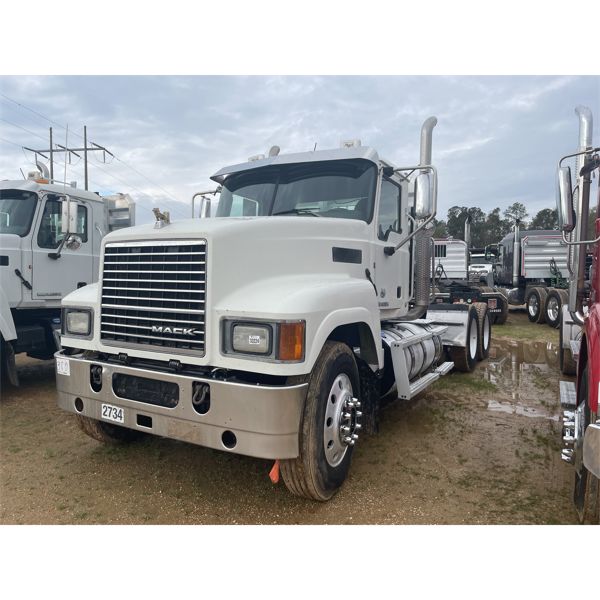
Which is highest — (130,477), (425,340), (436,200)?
(436,200)

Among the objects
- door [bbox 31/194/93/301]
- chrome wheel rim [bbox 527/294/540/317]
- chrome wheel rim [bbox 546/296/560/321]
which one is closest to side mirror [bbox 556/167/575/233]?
door [bbox 31/194/93/301]

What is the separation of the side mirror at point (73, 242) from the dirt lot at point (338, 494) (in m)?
2.38

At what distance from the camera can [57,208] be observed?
681 centimetres

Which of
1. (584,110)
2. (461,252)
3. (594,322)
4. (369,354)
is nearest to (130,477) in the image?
(369,354)

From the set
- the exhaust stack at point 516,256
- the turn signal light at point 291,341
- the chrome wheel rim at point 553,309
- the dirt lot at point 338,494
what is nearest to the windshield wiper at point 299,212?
the turn signal light at point 291,341

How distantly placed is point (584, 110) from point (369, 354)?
2.87 meters

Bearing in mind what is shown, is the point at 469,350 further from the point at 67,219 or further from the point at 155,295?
the point at 67,219

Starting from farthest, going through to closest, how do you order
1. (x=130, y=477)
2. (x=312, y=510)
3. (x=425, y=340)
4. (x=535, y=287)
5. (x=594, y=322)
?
(x=535, y=287) → (x=425, y=340) → (x=130, y=477) → (x=312, y=510) → (x=594, y=322)

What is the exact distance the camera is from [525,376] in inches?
296

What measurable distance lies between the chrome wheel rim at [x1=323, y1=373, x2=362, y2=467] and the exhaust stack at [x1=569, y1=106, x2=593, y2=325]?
2.02 meters

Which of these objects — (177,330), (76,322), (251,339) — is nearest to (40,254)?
(76,322)

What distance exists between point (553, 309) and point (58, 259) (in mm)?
12425

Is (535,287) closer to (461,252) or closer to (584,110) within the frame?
(461,252)

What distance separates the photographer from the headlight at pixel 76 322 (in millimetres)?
3709
